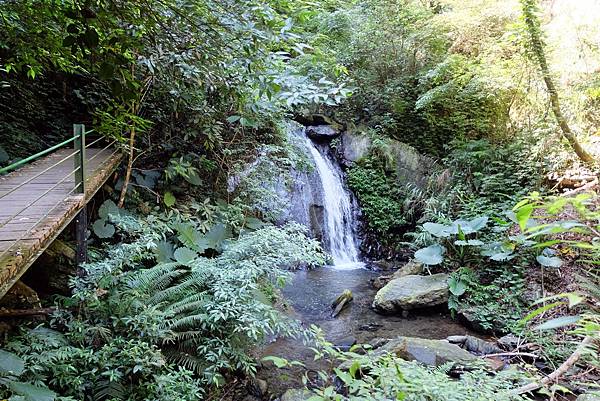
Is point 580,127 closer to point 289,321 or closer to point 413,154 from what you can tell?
point 413,154

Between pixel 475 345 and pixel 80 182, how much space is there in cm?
528

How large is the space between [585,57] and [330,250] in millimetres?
6158

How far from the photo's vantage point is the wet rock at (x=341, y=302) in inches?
248

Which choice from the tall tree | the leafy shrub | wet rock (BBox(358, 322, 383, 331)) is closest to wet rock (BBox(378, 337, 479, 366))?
wet rock (BBox(358, 322, 383, 331))

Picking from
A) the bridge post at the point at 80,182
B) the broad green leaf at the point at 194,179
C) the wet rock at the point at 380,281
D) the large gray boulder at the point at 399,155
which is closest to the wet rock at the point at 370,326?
the wet rock at the point at 380,281

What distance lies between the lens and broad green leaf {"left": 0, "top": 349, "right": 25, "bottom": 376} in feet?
8.67

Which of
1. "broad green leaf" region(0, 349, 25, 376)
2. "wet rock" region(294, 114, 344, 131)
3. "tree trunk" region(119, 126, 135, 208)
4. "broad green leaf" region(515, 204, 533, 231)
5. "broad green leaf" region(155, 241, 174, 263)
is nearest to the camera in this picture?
"broad green leaf" region(515, 204, 533, 231)

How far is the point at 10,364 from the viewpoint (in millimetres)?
2678

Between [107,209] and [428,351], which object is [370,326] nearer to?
[428,351]

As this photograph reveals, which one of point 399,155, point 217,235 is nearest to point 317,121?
point 399,155

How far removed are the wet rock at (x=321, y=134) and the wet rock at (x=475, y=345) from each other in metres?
6.72

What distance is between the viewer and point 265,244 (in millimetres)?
4543

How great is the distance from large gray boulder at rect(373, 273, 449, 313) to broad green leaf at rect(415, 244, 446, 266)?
12.8 inches

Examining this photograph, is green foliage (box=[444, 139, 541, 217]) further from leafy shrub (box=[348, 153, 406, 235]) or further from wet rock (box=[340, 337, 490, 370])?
wet rock (box=[340, 337, 490, 370])
